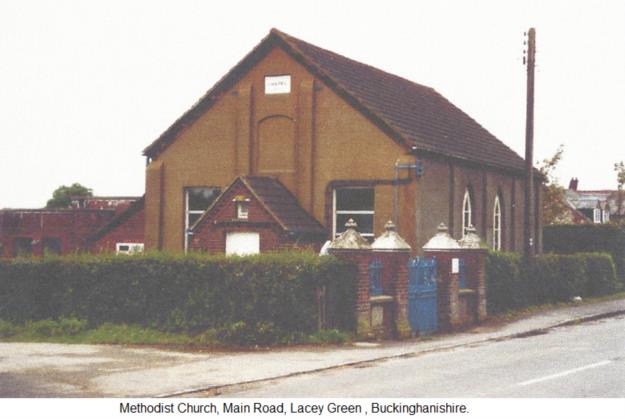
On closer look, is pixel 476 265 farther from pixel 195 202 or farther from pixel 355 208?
pixel 195 202

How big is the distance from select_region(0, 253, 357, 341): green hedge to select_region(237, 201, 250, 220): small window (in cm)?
824

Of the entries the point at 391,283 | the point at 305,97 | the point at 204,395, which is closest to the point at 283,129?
the point at 305,97

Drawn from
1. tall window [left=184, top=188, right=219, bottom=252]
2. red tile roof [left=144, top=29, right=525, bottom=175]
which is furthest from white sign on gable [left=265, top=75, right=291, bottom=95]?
tall window [left=184, top=188, right=219, bottom=252]

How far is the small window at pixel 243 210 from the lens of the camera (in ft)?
90.6

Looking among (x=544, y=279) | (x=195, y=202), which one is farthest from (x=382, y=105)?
(x=544, y=279)

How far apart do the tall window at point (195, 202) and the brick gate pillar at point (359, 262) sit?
1255 cm

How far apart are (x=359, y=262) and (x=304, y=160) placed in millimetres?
10893

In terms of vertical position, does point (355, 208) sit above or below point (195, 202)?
below

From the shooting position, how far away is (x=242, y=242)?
2748cm

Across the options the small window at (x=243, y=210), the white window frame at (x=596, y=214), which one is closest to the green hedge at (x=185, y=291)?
the small window at (x=243, y=210)

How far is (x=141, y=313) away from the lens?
19250mm

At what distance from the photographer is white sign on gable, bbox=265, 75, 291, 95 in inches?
1179
